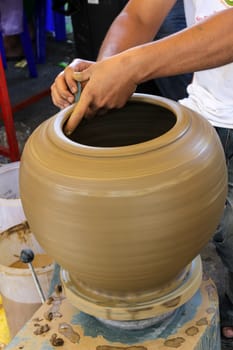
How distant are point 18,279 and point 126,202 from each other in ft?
2.31

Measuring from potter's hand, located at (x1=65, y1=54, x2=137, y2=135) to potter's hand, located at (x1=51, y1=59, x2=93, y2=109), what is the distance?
0.12 m

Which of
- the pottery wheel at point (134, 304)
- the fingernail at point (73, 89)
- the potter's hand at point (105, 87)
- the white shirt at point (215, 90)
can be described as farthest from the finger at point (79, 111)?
the white shirt at point (215, 90)

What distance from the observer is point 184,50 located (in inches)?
38.1

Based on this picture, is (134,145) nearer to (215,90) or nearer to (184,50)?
(184,50)

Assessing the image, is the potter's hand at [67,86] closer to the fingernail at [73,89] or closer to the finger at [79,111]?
the fingernail at [73,89]

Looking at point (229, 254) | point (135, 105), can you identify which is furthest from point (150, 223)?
point (229, 254)

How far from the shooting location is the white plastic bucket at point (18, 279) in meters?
1.38

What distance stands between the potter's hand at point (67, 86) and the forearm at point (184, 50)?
0.18m

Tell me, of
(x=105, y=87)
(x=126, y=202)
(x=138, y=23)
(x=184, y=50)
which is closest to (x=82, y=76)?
(x=105, y=87)

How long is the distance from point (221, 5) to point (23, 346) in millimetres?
923

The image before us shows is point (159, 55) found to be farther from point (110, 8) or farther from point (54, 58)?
point (54, 58)

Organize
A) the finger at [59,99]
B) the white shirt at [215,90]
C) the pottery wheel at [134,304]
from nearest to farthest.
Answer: the pottery wheel at [134,304] < the finger at [59,99] < the white shirt at [215,90]

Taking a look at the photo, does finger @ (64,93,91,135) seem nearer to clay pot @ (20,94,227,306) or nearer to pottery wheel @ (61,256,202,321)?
clay pot @ (20,94,227,306)

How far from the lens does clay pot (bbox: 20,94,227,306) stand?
30.9 inches
